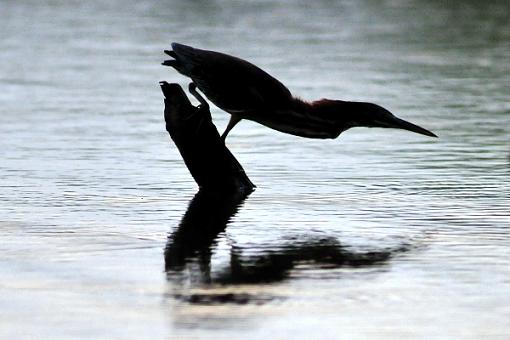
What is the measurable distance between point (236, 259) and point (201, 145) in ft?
8.99

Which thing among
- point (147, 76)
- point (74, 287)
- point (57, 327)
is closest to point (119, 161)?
point (74, 287)

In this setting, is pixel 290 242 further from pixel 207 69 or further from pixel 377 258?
pixel 207 69

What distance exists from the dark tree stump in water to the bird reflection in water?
125 cm

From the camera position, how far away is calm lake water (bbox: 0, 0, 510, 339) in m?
7.55

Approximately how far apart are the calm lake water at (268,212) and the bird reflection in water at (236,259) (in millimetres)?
23

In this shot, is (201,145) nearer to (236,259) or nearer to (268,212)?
(268,212)

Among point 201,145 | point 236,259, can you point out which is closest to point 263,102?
point 201,145

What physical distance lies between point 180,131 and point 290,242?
7.38 feet

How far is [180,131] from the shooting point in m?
11.5

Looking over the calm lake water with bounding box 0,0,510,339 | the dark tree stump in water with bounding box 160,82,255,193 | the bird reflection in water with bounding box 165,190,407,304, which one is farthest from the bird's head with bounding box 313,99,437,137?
the bird reflection in water with bounding box 165,190,407,304

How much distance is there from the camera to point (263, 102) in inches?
440

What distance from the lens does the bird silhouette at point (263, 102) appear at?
1113 centimetres

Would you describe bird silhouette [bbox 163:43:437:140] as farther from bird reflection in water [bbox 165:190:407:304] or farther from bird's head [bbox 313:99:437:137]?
bird reflection in water [bbox 165:190:407:304]

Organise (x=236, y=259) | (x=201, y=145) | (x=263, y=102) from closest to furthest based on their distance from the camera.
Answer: (x=236, y=259) → (x=263, y=102) → (x=201, y=145)
